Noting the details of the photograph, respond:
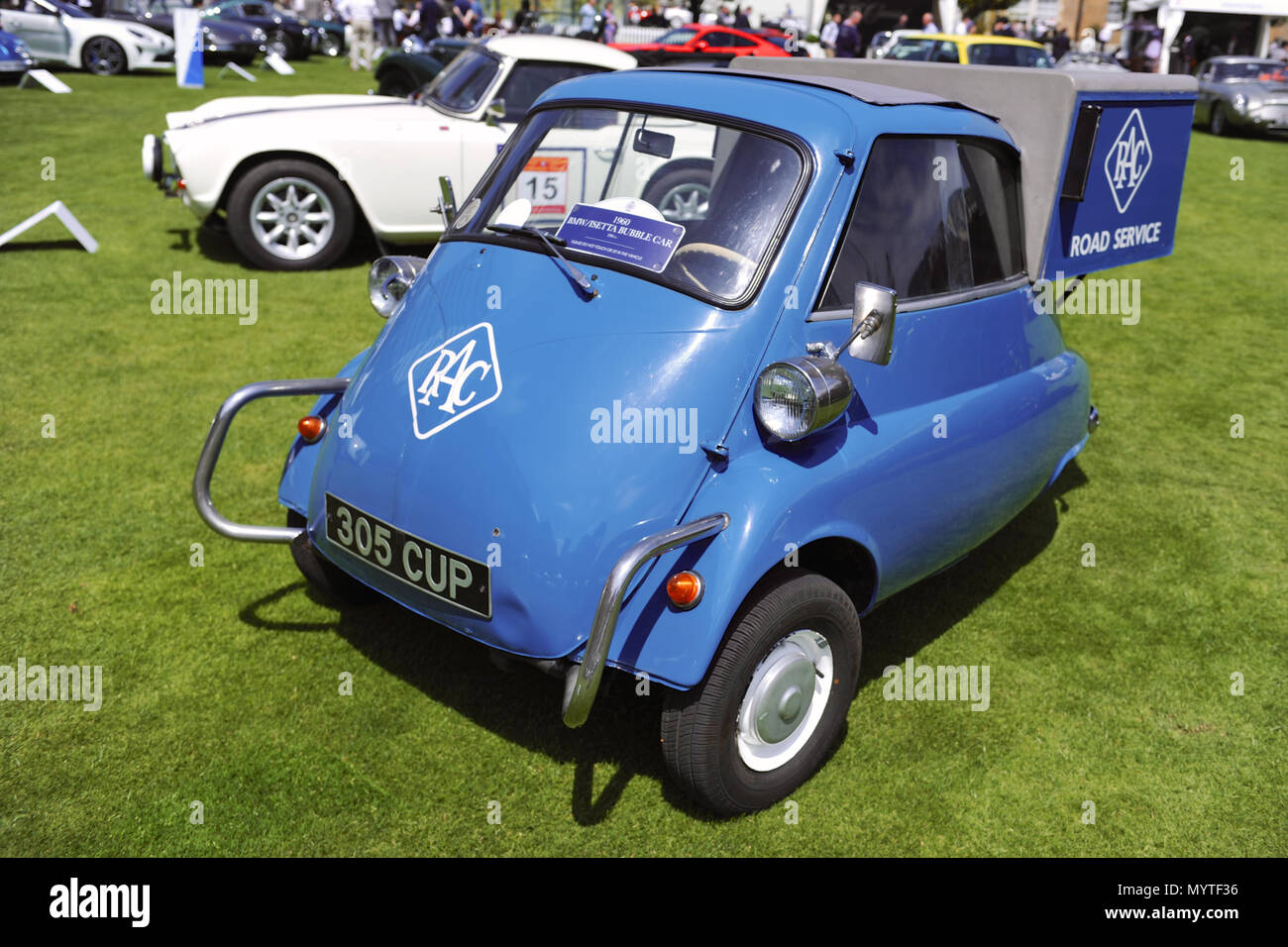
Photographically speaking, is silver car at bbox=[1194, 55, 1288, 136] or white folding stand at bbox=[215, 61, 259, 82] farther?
white folding stand at bbox=[215, 61, 259, 82]

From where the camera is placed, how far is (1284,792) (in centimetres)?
346

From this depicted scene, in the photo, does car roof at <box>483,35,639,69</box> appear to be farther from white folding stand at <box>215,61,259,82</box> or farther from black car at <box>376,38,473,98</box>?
white folding stand at <box>215,61,259,82</box>

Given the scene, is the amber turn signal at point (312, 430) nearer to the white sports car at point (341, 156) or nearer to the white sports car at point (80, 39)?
the white sports car at point (341, 156)

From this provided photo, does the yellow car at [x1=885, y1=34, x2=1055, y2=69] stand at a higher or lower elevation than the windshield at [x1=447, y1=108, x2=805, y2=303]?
higher

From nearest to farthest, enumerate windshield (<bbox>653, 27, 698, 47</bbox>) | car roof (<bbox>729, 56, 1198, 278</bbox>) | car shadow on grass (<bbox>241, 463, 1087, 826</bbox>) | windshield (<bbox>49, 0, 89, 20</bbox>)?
car shadow on grass (<bbox>241, 463, 1087, 826</bbox>), car roof (<bbox>729, 56, 1198, 278</bbox>), windshield (<bbox>49, 0, 89, 20</bbox>), windshield (<bbox>653, 27, 698, 47</bbox>)

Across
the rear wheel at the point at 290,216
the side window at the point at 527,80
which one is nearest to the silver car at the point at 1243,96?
the side window at the point at 527,80

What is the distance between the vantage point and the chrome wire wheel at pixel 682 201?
4.20 meters

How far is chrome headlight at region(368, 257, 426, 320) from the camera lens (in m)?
4.01

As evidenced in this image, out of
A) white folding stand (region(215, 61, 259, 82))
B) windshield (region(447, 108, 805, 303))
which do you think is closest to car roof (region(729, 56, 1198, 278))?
windshield (region(447, 108, 805, 303))

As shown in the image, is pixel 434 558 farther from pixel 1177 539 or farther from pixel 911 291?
pixel 1177 539

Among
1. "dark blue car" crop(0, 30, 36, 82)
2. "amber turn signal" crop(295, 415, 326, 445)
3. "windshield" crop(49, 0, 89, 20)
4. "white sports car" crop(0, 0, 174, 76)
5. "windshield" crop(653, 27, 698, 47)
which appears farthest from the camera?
"windshield" crop(653, 27, 698, 47)

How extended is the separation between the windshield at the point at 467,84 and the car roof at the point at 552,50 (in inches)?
5.5

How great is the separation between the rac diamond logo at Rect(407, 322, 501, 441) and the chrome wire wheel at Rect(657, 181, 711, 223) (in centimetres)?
124

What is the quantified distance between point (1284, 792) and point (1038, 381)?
67.3 inches
